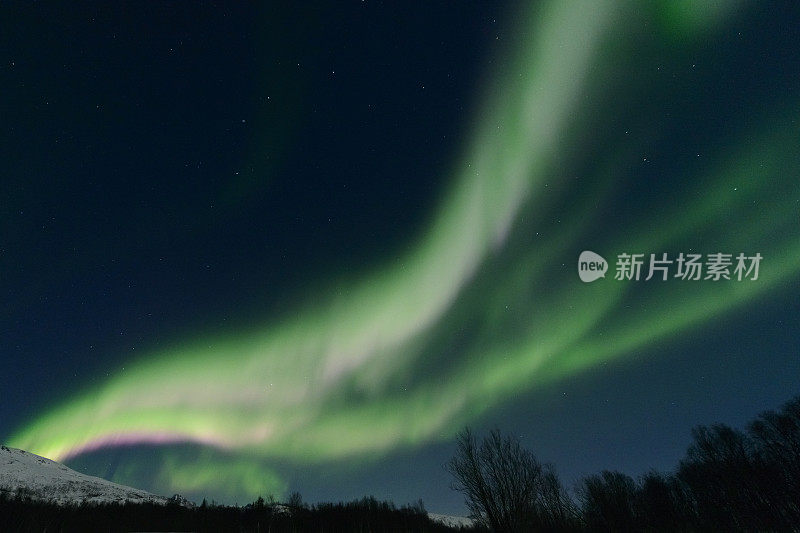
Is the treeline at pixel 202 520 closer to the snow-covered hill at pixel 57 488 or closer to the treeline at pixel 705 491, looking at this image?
the treeline at pixel 705 491

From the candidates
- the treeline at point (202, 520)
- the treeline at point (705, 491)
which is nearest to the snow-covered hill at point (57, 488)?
the treeline at point (202, 520)

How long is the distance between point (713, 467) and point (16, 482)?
746 ft

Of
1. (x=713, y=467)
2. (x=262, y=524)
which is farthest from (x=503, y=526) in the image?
(x=713, y=467)

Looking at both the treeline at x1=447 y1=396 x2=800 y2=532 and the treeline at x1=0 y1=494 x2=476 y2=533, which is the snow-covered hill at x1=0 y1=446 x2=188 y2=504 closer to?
the treeline at x1=0 y1=494 x2=476 y2=533

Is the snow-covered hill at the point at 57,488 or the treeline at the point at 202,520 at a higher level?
the snow-covered hill at the point at 57,488

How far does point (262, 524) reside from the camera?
48594mm

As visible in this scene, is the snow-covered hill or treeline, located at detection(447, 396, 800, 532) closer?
treeline, located at detection(447, 396, 800, 532)

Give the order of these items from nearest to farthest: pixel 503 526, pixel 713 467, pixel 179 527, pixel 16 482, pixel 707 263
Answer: pixel 707 263 < pixel 503 526 < pixel 179 527 < pixel 713 467 < pixel 16 482

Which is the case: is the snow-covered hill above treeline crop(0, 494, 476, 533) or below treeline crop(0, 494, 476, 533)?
above

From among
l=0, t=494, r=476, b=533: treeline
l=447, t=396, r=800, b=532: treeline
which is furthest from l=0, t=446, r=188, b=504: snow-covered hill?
l=447, t=396, r=800, b=532: treeline

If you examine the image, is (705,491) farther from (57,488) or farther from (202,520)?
(57,488)

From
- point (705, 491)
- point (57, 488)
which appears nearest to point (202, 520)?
point (705, 491)

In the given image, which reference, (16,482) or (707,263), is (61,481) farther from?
(707,263)

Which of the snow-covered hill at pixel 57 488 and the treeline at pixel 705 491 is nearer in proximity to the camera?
the treeline at pixel 705 491
